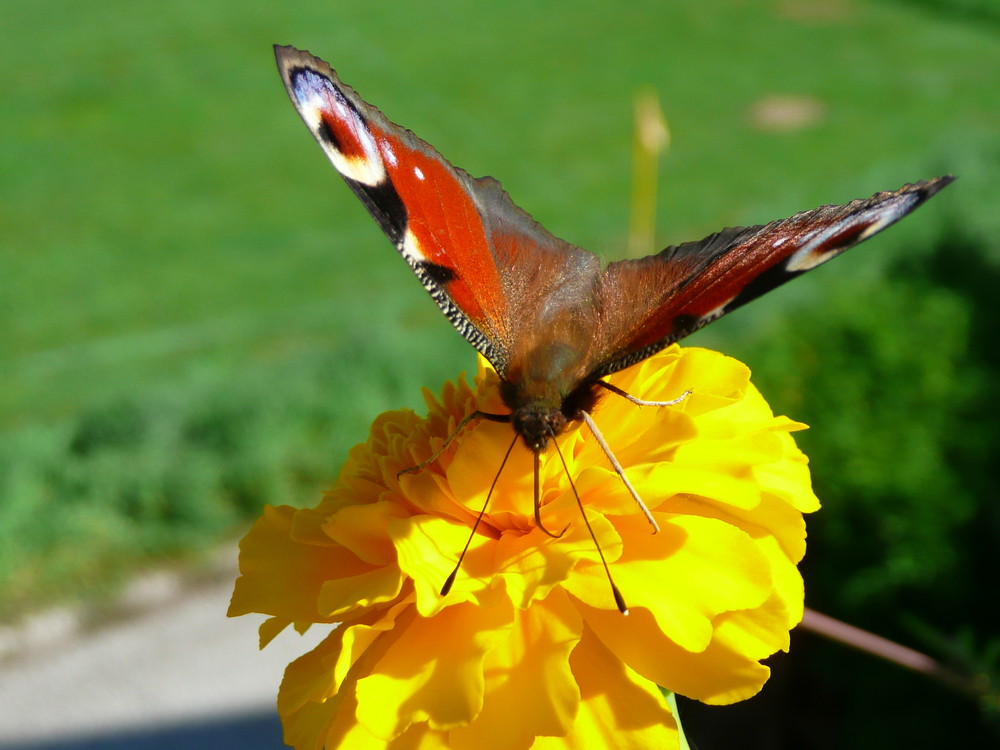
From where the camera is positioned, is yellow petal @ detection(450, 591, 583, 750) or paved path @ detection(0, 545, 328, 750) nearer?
yellow petal @ detection(450, 591, 583, 750)

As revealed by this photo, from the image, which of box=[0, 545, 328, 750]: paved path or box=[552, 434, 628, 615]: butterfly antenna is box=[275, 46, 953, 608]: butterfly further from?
box=[0, 545, 328, 750]: paved path

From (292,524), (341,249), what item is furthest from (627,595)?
(341,249)

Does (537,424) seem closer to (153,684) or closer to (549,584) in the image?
(549,584)

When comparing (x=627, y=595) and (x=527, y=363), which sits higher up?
(x=527, y=363)

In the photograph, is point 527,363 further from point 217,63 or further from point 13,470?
point 217,63

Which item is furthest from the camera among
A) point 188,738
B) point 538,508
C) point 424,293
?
point 424,293

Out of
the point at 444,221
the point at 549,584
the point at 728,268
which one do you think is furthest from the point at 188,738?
the point at 728,268

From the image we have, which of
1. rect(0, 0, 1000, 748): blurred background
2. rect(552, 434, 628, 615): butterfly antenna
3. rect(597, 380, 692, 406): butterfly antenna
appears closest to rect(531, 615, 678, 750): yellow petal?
rect(552, 434, 628, 615): butterfly antenna
